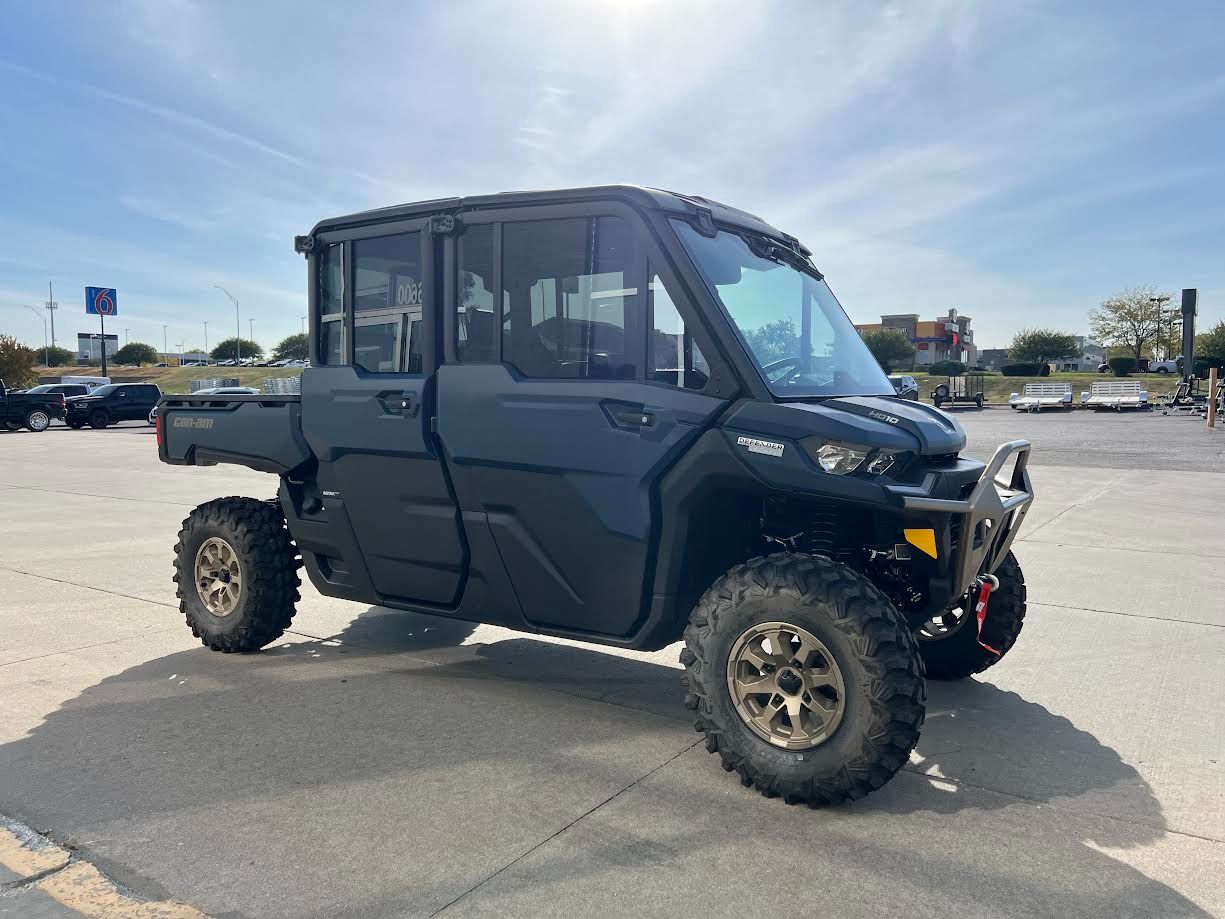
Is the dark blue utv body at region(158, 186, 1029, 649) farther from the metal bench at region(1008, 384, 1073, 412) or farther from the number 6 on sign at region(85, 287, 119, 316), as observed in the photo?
the number 6 on sign at region(85, 287, 119, 316)

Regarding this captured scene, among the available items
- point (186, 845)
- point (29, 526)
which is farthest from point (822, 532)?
point (29, 526)

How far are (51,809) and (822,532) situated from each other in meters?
2.96

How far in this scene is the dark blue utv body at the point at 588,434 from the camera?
3480 mm

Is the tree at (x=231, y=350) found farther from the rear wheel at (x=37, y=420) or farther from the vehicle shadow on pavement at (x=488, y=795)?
the vehicle shadow on pavement at (x=488, y=795)

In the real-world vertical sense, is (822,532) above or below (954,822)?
above

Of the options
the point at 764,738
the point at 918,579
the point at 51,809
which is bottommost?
the point at 51,809

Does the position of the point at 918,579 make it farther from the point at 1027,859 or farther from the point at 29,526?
the point at 29,526

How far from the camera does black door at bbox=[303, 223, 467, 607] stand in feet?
14.0

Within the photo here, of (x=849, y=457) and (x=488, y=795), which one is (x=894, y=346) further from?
(x=488, y=795)

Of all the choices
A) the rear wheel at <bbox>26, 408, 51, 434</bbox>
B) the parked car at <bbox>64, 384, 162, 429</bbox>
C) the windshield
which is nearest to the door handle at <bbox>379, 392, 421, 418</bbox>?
the windshield

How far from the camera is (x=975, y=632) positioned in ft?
15.0

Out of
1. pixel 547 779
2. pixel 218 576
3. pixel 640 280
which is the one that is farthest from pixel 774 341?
pixel 218 576

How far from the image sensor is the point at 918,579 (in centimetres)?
364

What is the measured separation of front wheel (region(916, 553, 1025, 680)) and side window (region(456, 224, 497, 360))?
2418 mm
